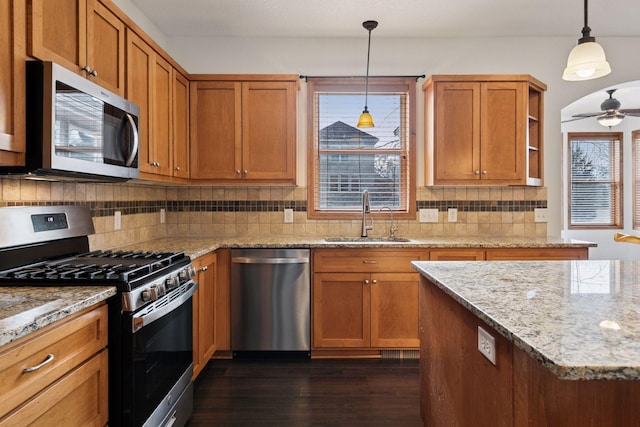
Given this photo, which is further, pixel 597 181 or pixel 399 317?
pixel 597 181

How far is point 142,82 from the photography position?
8.05ft

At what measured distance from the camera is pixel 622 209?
20.1 ft

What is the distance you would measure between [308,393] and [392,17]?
287cm

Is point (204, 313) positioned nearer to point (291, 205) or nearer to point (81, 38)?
point (291, 205)

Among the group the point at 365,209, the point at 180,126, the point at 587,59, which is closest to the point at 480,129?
the point at 365,209

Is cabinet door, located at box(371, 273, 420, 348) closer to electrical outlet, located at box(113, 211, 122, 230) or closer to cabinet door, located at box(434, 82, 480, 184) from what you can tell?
cabinet door, located at box(434, 82, 480, 184)

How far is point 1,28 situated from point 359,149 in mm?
2740

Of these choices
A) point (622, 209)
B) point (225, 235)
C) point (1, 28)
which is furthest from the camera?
point (622, 209)

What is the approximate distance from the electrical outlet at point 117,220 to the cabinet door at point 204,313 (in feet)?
2.12

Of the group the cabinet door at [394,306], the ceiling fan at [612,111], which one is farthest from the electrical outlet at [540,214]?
the cabinet door at [394,306]

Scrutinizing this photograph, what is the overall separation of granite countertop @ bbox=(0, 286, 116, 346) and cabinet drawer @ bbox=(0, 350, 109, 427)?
21 cm

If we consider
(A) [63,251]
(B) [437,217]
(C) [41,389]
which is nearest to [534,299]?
(C) [41,389]

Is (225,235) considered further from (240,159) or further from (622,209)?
(622,209)

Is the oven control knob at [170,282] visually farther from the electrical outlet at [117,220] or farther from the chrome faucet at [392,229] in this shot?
the chrome faucet at [392,229]
